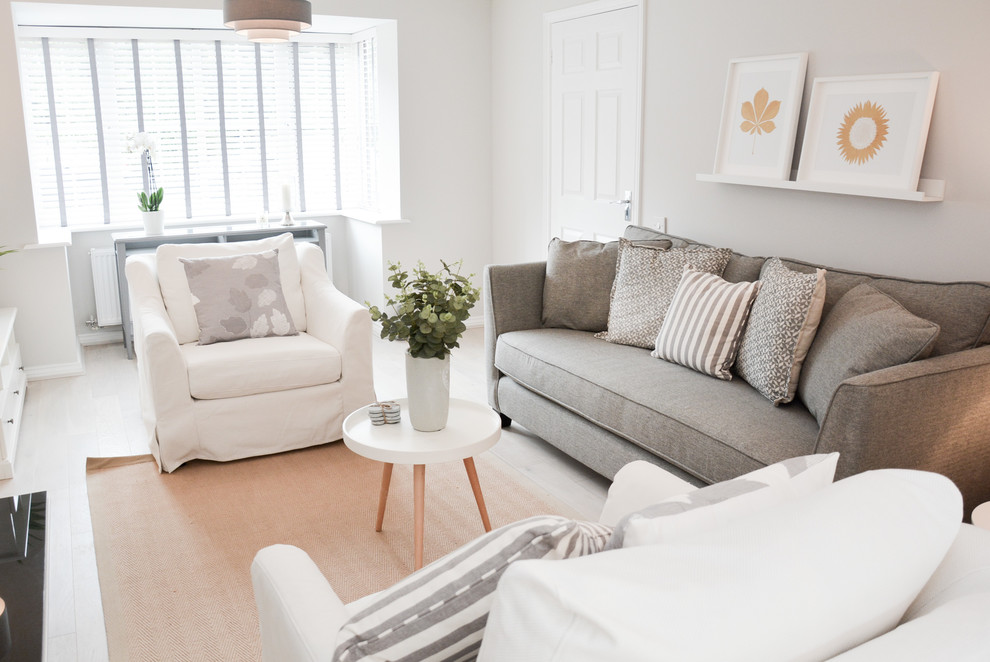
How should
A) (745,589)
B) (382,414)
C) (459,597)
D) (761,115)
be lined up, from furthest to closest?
(761,115)
(382,414)
(459,597)
(745,589)

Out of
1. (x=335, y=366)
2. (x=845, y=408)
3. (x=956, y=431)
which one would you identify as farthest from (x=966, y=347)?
(x=335, y=366)

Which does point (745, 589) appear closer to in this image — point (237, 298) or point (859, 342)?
point (859, 342)

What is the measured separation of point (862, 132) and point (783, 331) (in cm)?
96

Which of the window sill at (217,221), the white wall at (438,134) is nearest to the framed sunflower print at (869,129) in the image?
the white wall at (438,134)

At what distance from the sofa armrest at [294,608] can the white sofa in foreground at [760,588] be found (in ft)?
0.73

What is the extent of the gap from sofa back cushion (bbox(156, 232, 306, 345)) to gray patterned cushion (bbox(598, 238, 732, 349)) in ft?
4.92

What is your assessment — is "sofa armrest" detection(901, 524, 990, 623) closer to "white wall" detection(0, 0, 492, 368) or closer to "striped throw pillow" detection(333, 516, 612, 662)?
"striped throw pillow" detection(333, 516, 612, 662)

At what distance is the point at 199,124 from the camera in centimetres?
589

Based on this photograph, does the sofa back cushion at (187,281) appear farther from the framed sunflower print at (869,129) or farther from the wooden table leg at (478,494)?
the framed sunflower print at (869,129)

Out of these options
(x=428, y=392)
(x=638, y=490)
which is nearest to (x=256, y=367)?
(x=428, y=392)

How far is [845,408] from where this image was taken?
2205 mm

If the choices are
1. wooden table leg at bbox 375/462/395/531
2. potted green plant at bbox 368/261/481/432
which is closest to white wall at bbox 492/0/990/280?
potted green plant at bbox 368/261/481/432

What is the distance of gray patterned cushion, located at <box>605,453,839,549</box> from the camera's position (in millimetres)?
1081

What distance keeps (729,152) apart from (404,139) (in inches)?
102
